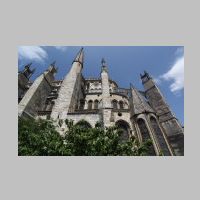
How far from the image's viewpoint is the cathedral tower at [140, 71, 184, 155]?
14.8m

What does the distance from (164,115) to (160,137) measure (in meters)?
4.02

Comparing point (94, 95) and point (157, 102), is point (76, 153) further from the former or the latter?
point (94, 95)

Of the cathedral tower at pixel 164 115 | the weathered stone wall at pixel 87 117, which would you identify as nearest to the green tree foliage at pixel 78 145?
the weathered stone wall at pixel 87 117

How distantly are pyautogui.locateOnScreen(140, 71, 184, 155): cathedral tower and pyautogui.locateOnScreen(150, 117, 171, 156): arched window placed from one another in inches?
56.6

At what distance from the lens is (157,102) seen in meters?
19.3

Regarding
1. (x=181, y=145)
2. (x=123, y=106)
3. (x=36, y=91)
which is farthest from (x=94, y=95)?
(x=181, y=145)

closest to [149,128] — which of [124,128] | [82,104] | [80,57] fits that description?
[124,128]

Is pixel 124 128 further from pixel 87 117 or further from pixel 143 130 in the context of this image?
pixel 87 117

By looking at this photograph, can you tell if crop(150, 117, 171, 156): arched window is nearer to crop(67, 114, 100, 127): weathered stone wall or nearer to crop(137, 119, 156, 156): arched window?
crop(137, 119, 156, 156): arched window

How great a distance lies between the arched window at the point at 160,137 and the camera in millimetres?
13500

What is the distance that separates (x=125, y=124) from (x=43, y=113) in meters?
8.69

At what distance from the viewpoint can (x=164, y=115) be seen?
1766cm

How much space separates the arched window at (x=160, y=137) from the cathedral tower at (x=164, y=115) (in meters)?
1.44

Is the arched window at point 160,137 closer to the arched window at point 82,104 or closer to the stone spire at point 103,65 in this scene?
the stone spire at point 103,65
